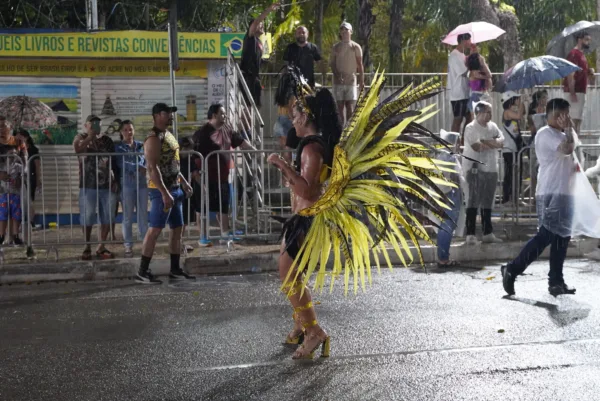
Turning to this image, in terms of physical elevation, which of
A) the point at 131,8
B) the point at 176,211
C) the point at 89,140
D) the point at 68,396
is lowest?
the point at 68,396

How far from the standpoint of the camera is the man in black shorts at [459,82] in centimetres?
1471

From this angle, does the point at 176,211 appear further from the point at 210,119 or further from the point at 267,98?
the point at 267,98

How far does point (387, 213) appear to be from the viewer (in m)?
5.98

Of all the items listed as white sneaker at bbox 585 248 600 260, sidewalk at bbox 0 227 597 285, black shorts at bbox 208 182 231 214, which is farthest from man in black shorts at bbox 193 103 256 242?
white sneaker at bbox 585 248 600 260

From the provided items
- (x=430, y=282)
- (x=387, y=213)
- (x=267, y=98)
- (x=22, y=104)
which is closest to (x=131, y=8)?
(x=267, y=98)

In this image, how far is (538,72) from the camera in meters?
14.3

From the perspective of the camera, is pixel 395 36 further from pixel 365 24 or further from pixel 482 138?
pixel 482 138

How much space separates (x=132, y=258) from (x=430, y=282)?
3666mm

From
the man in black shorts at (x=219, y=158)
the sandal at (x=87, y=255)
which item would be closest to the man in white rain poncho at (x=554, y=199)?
the man in black shorts at (x=219, y=158)

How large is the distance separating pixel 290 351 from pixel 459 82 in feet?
29.9

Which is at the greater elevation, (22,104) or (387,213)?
(22,104)

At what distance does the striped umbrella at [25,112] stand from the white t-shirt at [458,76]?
6551 millimetres

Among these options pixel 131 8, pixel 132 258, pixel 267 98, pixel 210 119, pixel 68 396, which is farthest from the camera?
pixel 131 8

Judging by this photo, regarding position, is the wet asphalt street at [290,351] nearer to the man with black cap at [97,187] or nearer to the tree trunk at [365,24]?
the man with black cap at [97,187]
